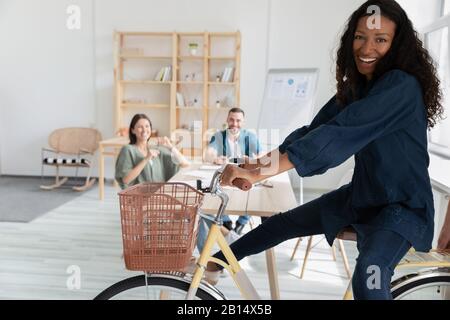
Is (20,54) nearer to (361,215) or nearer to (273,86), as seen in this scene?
(273,86)

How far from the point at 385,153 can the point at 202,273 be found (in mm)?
663

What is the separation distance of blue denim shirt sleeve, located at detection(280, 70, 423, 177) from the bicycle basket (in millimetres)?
322

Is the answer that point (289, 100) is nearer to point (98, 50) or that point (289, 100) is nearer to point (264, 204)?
point (264, 204)

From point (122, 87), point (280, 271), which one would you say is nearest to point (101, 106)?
point (122, 87)

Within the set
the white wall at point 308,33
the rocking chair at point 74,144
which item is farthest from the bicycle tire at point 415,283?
the rocking chair at point 74,144

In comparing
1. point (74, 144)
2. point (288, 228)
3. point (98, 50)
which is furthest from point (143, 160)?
point (98, 50)

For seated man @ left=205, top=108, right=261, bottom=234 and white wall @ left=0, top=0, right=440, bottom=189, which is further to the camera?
white wall @ left=0, top=0, right=440, bottom=189

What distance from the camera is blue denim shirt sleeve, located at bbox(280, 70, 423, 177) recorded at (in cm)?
114

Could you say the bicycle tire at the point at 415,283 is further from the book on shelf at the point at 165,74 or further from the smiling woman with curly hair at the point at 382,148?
the book on shelf at the point at 165,74

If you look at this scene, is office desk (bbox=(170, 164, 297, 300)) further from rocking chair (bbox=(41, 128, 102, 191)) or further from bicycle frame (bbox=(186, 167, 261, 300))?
rocking chair (bbox=(41, 128, 102, 191))

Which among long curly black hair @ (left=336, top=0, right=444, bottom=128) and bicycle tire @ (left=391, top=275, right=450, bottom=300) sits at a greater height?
long curly black hair @ (left=336, top=0, right=444, bottom=128)

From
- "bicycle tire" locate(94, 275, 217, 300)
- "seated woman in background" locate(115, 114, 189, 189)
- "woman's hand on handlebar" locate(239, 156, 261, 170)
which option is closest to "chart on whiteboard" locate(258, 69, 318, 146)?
"seated woman in background" locate(115, 114, 189, 189)

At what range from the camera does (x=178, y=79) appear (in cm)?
611

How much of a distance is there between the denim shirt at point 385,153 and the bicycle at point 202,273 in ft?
0.63
